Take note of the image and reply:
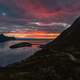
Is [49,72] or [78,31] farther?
[78,31]

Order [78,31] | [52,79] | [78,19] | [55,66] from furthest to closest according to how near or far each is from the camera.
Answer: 1. [78,19]
2. [78,31]
3. [55,66]
4. [52,79]

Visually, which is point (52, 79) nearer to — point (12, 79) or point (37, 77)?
point (37, 77)

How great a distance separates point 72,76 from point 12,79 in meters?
21.1

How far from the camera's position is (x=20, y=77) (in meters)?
71.1

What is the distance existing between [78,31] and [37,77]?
335 ft

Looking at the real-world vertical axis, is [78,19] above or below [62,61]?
above

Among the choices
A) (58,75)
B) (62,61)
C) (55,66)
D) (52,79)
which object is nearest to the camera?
(52,79)

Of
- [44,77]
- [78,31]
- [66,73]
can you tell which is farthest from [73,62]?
[78,31]

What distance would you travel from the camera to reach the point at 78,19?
613 ft

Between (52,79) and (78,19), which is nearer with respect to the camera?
(52,79)

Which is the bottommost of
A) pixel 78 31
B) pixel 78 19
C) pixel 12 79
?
pixel 12 79

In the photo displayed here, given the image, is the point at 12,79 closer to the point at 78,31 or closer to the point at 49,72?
the point at 49,72

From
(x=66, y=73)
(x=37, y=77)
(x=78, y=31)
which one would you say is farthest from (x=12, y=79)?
(x=78, y=31)

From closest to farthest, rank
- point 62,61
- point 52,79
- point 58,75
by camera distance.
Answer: point 52,79 → point 58,75 → point 62,61
